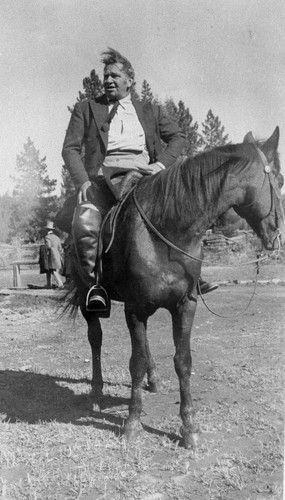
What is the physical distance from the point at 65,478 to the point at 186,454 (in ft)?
3.11

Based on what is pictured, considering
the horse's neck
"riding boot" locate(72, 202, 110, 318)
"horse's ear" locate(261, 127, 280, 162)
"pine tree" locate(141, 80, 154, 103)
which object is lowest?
"riding boot" locate(72, 202, 110, 318)

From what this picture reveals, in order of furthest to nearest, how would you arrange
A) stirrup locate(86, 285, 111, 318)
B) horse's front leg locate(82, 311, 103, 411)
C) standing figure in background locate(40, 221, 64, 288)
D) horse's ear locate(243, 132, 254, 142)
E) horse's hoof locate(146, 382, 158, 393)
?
standing figure in background locate(40, 221, 64, 288)
horse's hoof locate(146, 382, 158, 393)
horse's front leg locate(82, 311, 103, 411)
stirrup locate(86, 285, 111, 318)
horse's ear locate(243, 132, 254, 142)

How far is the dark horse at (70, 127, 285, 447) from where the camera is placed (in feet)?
11.6

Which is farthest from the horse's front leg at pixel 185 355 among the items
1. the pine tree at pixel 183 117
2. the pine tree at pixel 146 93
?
the pine tree at pixel 146 93

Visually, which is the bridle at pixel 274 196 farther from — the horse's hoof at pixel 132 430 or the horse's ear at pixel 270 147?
the horse's hoof at pixel 132 430

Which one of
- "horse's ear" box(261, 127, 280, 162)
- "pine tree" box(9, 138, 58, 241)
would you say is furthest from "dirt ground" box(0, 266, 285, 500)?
"pine tree" box(9, 138, 58, 241)

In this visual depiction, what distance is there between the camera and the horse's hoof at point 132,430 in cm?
405

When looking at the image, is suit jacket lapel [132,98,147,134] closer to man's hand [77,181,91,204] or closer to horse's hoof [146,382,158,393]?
man's hand [77,181,91,204]

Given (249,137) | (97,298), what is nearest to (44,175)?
(97,298)

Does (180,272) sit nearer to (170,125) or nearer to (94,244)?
(94,244)

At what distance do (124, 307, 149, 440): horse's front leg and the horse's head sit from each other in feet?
3.98

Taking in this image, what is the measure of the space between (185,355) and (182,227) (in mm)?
1087

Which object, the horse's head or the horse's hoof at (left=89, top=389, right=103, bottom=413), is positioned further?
the horse's hoof at (left=89, top=389, right=103, bottom=413)

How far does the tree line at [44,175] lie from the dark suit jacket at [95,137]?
0.79 feet
